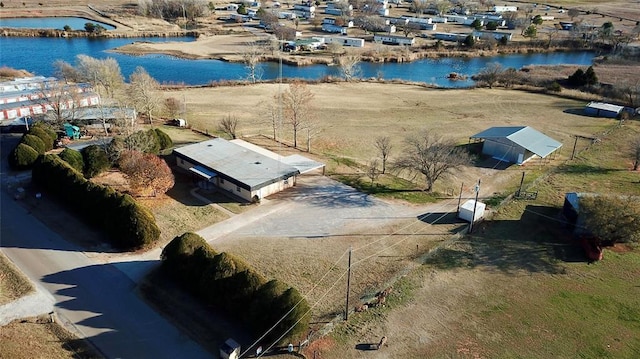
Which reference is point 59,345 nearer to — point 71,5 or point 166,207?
point 166,207

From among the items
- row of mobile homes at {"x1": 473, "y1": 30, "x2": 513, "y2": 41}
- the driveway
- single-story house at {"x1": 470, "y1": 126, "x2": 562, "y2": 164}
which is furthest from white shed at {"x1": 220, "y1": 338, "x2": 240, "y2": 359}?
row of mobile homes at {"x1": 473, "y1": 30, "x2": 513, "y2": 41}

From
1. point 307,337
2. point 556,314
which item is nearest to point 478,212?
point 556,314

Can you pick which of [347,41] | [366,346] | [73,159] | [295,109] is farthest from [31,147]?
[347,41]

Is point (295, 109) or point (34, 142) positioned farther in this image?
point (295, 109)

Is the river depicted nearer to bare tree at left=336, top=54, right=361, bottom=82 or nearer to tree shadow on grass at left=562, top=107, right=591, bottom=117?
bare tree at left=336, top=54, right=361, bottom=82

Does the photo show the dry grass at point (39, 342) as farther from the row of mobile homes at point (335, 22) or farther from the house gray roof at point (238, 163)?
the row of mobile homes at point (335, 22)

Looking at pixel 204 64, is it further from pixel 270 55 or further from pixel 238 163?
pixel 238 163
